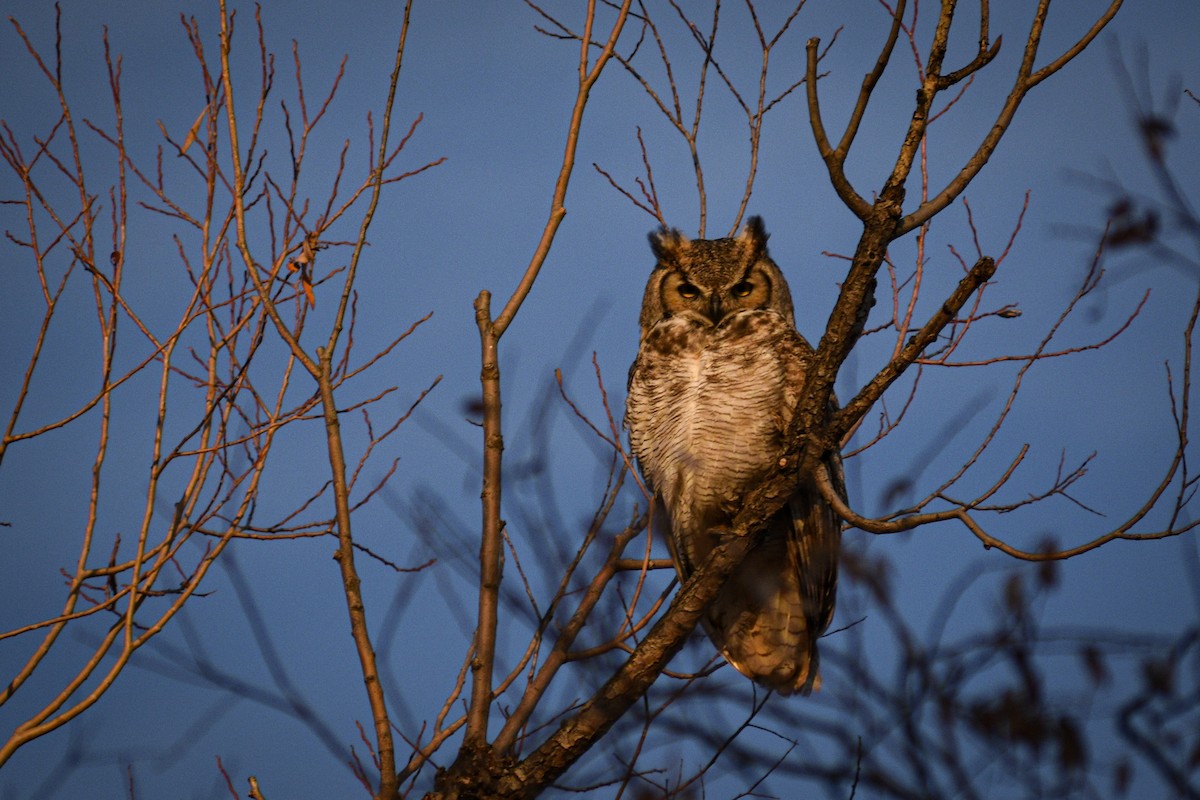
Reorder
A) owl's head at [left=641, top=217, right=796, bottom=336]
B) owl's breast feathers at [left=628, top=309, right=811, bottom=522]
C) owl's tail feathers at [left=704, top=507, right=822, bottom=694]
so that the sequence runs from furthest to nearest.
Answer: owl's head at [left=641, top=217, right=796, bottom=336]
owl's tail feathers at [left=704, top=507, right=822, bottom=694]
owl's breast feathers at [left=628, top=309, right=811, bottom=522]

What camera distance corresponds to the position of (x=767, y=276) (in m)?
4.39

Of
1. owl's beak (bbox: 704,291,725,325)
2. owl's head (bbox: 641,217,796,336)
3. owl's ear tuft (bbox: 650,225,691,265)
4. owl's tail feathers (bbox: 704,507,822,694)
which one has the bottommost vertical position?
owl's tail feathers (bbox: 704,507,822,694)

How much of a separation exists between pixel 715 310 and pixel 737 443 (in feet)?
1.95

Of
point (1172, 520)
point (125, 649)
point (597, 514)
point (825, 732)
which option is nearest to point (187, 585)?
point (125, 649)

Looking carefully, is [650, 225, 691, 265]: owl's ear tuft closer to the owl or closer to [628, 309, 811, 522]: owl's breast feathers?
the owl

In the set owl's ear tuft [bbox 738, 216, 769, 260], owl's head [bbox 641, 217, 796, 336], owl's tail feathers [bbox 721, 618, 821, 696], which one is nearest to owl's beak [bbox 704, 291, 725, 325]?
owl's head [bbox 641, 217, 796, 336]

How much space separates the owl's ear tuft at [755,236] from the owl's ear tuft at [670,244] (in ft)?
0.78

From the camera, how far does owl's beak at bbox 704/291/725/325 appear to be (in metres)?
4.24

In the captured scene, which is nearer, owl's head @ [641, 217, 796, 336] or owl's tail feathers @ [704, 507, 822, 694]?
owl's tail feathers @ [704, 507, 822, 694]

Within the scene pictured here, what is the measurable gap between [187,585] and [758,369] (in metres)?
2.06

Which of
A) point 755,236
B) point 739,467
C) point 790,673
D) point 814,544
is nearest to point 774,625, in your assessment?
point 790,673

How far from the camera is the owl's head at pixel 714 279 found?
4309 mm

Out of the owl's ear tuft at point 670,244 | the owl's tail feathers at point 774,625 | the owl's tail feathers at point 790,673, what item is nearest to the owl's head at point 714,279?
the owl's ear tuft at point 670,244

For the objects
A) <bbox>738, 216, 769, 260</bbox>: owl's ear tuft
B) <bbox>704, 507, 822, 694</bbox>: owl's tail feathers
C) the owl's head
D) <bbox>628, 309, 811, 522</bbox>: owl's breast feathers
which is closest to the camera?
<bbox>628, 309, 811, 522</bbox>: owl's breast feathers
